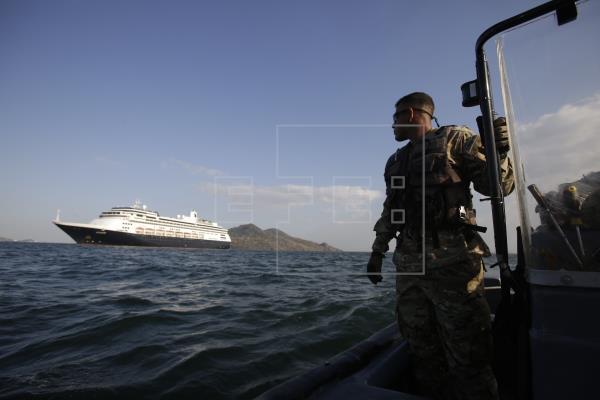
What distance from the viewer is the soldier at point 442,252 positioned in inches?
71.5

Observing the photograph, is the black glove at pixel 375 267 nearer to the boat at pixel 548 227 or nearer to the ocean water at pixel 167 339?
the boat at pixel 548 227

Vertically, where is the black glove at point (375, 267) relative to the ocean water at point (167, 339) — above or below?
above

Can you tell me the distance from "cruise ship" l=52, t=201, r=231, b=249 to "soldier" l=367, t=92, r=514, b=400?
67.6 m

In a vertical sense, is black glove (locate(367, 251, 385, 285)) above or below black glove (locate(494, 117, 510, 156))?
below

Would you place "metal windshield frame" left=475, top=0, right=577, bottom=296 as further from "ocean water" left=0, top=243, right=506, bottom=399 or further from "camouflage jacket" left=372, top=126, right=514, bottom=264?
"ocean water" left=0, top=243, right=506, bottom=399

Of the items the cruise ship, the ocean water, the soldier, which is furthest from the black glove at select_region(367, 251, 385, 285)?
the cruise ship

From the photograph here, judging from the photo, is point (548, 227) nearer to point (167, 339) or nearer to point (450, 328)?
point (450, 328)

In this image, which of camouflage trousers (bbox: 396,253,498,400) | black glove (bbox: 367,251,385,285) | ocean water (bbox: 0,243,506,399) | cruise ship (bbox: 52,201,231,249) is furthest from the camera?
cruise ship (bbox: 52,201,231,249)

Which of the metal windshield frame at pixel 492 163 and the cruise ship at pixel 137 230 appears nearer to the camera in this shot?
the metal windshield frame at pixel 492 163

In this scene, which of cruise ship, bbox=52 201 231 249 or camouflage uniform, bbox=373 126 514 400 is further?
cruise ship, bbox=52 201 231 249

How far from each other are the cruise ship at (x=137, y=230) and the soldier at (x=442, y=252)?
67565mm

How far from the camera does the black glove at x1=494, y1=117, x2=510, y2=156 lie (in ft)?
5.57

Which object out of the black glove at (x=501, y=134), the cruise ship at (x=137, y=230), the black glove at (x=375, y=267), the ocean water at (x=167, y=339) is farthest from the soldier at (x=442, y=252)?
the cruise ship at (x=137, y=230)

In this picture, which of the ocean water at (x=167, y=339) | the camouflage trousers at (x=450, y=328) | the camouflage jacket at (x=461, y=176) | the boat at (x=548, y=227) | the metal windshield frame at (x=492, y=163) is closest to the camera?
the boat at (x=548, y=227)
